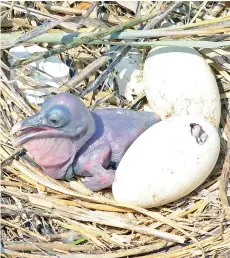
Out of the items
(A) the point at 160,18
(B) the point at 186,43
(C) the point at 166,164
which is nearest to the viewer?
(C) the point at 166,164

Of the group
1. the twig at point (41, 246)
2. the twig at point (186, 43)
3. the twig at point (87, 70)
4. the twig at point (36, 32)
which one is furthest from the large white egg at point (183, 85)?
the twig at point (41, 246)

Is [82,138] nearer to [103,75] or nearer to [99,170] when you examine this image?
[99,170]

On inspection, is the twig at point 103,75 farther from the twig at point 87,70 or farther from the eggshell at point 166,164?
the eggshell at point 166,164

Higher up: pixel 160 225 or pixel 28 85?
pixel 28 85

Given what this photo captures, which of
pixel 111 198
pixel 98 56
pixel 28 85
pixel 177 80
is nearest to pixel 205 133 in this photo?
pixel 177 80

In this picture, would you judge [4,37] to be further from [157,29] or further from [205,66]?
[205,66]

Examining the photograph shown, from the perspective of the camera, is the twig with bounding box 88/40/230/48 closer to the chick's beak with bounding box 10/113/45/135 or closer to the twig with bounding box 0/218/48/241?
the chick's beak with bounding box 10/113/45/135

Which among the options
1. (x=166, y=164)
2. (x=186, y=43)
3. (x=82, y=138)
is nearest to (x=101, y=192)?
(x=82, y=138)
